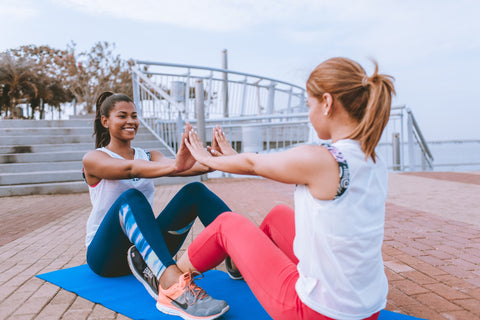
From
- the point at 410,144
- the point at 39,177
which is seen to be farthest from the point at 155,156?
the point at 410,144

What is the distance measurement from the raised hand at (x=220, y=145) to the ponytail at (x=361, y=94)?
101 cm

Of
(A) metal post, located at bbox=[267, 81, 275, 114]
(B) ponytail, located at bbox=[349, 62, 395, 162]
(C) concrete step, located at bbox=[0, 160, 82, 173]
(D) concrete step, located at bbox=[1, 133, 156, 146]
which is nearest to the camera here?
(B) ponytail, located at bbox=[349, 62, 395, 162]

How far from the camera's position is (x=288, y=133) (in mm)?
10570

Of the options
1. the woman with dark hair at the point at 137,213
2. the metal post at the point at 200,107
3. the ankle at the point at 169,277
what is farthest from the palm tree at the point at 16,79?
the ankle at the point at 169,277

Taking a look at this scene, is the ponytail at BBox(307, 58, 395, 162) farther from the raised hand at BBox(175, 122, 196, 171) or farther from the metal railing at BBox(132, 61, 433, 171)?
the metal railing at BBox(132, 61, 433, 171)

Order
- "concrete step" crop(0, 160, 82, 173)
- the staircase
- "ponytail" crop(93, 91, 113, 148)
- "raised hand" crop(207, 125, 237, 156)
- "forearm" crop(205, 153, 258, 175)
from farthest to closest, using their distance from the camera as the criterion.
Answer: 1. "concrete step" crop(0, 160, 82, 173)
2. the staircase
3. "ponytail" crop(93, 91, 113, 148)
4. "raised hand" crop(207, 125, 237, 156)
5. "forearm" crop(205, 153, 258, 175)

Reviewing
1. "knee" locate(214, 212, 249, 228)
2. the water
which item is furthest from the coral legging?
the water

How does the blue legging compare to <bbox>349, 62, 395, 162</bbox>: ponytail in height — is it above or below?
below

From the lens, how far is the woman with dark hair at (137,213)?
6.64 feet

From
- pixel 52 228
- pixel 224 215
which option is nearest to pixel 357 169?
pixel 224 215

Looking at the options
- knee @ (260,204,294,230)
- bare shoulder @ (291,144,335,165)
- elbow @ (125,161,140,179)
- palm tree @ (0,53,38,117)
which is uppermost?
palm tree @ (0,53,38,117)

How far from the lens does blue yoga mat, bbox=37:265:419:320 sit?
2100 millimetres

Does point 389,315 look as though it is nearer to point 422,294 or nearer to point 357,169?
point 422,294

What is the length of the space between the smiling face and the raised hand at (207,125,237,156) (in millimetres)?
676
